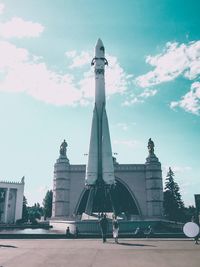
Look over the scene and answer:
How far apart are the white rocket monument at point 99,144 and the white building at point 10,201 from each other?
29.1 meters

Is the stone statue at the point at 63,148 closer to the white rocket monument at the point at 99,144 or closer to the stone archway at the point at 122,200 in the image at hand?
the stone archway at the point at 122,200

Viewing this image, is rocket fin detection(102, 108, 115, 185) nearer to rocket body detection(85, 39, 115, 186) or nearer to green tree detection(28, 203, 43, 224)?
rocket body detection(85, 39, 115, 186)

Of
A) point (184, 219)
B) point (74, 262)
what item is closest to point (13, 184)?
point (184, 219)

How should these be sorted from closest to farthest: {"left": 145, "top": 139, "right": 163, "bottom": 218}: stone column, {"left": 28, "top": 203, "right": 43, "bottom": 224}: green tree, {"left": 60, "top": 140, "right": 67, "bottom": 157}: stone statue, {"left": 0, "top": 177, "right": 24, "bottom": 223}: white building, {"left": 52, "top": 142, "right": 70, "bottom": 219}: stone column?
{"left": 145, "top": 139, "right": 163, "bottom": 218}: stone column < {"left": 28, "top": 203, "right": 43, "bottom": 224}: green tree < {"left": 52, "top": 142, "right": 70, "bottom": 219}: stone column < {"left": 60, "top": 140, "right": 67, "bottom": 157}: stone statue < {"left": 0, "top": 177, "right": 24, "bottom": 223}: white building

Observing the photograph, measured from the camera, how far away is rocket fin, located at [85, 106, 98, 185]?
102 ft

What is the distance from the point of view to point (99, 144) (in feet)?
109

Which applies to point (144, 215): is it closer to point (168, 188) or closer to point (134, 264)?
point (168, 188)

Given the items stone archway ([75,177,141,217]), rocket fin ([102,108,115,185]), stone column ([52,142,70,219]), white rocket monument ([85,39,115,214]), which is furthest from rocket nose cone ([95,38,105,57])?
stone archway ([75,177,141,217])

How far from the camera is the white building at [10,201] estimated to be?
190ft

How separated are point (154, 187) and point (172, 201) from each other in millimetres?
17490

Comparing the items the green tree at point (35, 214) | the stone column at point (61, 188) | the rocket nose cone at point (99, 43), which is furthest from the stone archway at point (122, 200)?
the rocket nose cone at point (99, 43)

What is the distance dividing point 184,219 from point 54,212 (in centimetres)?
3210

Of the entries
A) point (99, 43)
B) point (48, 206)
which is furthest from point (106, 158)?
point (48, 206)

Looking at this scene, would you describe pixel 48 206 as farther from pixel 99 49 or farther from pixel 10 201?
pixel 99 49
